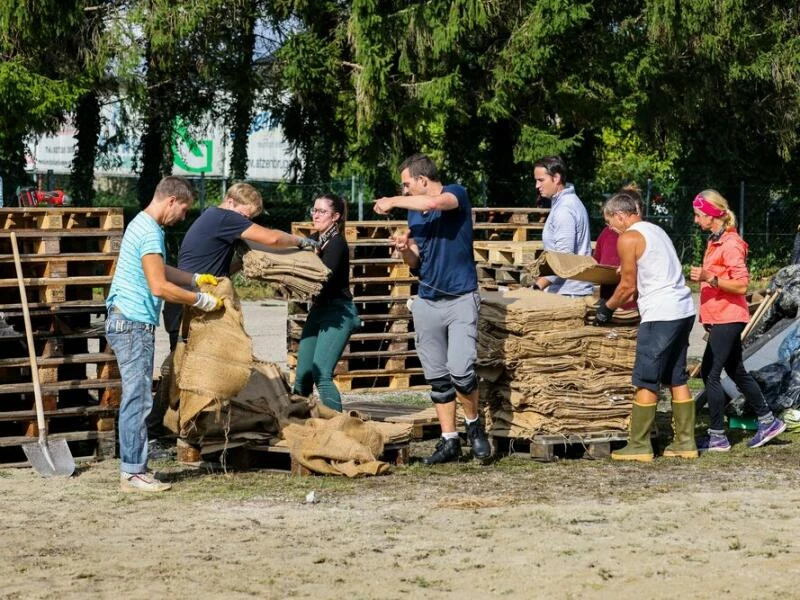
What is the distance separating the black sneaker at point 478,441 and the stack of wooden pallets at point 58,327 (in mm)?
2513

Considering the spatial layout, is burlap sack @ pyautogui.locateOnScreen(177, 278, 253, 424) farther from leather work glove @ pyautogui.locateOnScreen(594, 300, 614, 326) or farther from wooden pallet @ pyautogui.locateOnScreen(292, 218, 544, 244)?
wooden pallet @ pyautogui.locateOnScreen(292, 218, 544, 244)

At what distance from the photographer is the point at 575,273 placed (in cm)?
945

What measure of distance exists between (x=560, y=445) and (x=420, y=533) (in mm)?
2679

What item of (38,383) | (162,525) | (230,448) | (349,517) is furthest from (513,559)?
(38,383)

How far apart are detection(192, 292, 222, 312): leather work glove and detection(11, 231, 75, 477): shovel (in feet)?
4.34

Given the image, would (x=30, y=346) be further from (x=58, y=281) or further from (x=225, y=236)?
(x=225, y=236)

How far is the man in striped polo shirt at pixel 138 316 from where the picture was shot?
8.27 m

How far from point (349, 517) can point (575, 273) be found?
2767 mm

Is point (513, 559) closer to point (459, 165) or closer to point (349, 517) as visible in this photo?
point (349, 517)

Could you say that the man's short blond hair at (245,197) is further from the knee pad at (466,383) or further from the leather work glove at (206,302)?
the knee pad at (466,383)

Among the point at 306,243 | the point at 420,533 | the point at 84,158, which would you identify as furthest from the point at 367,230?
the point at 84,158

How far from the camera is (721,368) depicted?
392 inches

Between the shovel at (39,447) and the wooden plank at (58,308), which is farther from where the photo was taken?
the wooden plank at (58,308)

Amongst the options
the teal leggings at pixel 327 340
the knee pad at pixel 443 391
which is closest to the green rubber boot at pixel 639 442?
the knee pad at pixel 443 391
